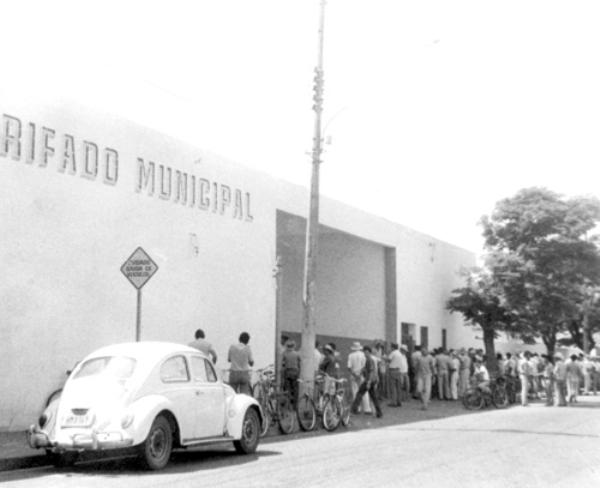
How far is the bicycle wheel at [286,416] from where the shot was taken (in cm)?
1702

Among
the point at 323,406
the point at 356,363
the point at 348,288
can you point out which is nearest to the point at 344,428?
the point at 323,406

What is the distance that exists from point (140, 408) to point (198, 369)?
1.75 meters

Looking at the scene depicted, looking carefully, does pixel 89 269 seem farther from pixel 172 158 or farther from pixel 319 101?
pixel 319 101

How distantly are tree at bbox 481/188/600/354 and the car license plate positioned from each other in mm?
26722

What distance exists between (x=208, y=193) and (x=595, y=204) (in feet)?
67.4

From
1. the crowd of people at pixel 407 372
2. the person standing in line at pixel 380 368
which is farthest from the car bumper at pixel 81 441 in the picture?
the person standing in line at pixel 380 368

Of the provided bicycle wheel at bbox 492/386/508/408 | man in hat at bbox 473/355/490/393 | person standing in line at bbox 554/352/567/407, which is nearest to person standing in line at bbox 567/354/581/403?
person standing in line at bbox 554/352/567/407

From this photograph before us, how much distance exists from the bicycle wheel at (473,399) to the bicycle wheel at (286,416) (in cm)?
968

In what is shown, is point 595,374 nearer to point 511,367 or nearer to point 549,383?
point 511,367

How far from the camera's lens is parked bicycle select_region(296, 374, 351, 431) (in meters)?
17.7

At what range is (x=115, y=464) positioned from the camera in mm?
12273

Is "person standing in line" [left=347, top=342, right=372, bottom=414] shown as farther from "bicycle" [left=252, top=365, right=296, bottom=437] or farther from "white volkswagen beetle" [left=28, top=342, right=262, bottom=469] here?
"white volkswagen beetle" [left=28, top=342, right=262, bottom=469]

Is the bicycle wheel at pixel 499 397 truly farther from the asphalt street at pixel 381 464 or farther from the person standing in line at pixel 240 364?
the person standing in line at pixel 240 364

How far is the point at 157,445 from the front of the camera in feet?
37.9
